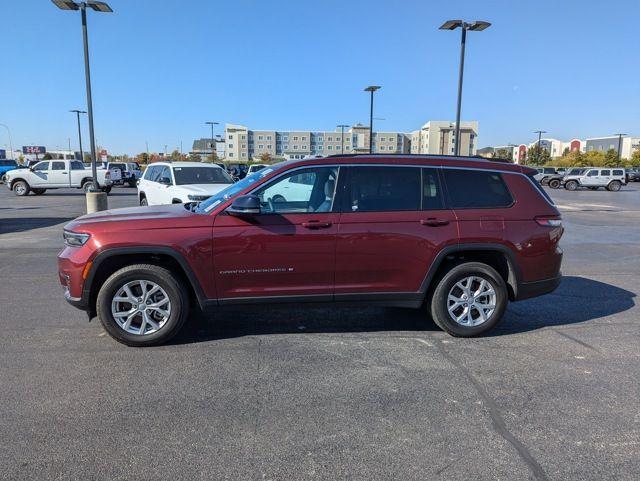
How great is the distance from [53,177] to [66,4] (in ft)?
45.4

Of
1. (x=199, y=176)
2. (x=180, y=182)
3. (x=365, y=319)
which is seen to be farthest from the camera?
(x=199, y=176)

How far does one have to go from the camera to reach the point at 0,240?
11.2 metres

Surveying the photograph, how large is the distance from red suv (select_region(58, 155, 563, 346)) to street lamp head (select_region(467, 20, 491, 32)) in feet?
49.2

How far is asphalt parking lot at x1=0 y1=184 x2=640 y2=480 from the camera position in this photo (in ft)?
9.39

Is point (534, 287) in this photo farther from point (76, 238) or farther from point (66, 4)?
point (66, 4)

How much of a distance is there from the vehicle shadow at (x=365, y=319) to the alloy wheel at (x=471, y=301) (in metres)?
0.29

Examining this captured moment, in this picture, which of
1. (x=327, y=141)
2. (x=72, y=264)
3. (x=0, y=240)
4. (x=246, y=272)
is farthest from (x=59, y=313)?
(x=327, y=141)

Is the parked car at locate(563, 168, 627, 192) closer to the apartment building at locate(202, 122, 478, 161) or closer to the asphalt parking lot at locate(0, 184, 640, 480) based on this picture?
the asphalt parking lot at locate(0, 184, 640, 480)

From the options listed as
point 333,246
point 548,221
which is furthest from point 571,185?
point 333,246

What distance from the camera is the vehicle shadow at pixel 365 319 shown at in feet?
16.7

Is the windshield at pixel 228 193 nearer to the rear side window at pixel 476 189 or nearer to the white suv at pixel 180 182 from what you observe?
the rear side window at pixel 476 189

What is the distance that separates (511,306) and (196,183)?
8.79 m

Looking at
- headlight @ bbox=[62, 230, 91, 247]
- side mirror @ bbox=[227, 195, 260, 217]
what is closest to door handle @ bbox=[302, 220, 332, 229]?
side mirror @ bbox=[227, 195, 260, 217]

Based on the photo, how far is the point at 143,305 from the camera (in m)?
4.56
